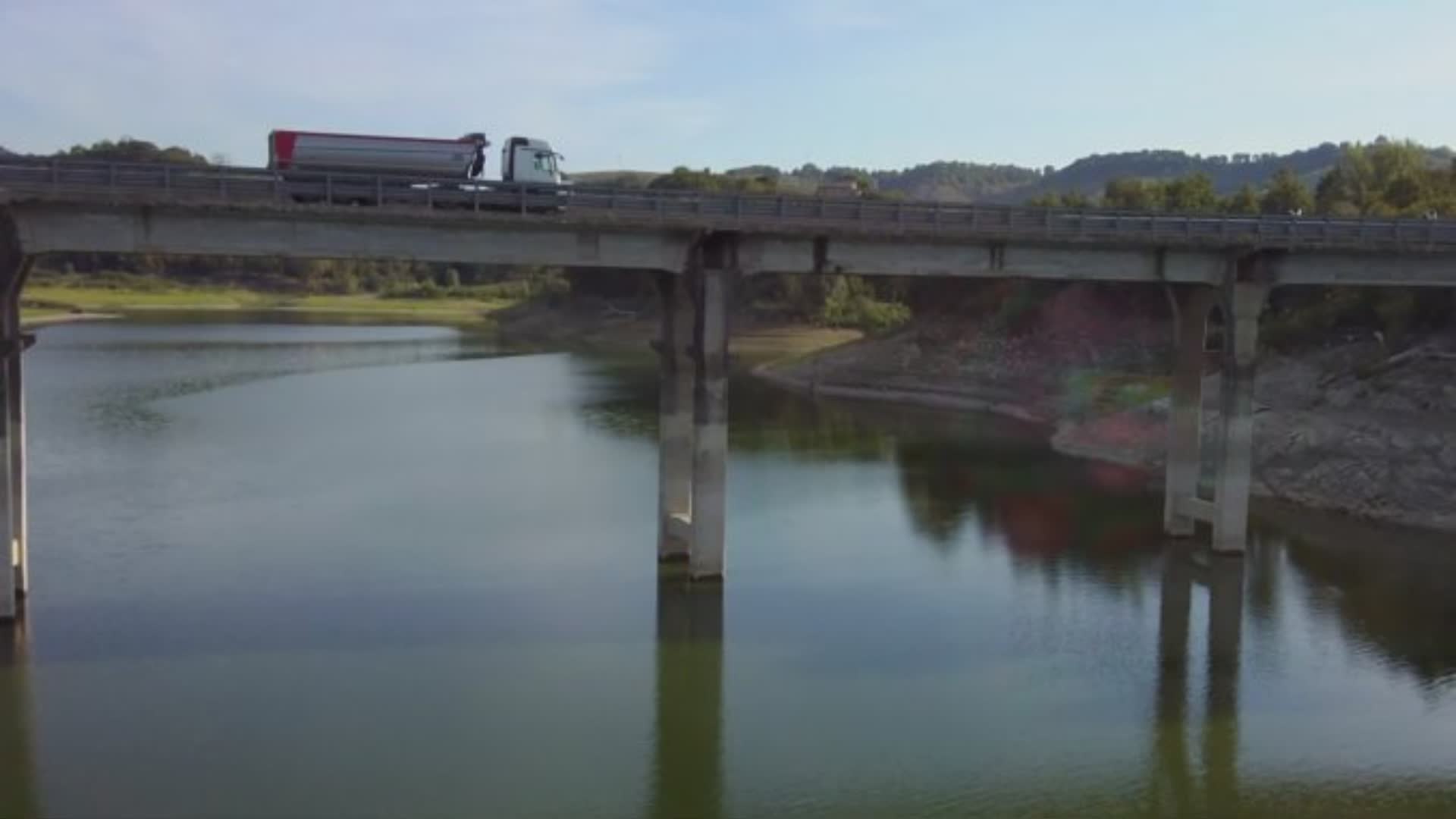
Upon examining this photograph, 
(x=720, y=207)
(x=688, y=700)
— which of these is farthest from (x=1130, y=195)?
(x=688, y=700)

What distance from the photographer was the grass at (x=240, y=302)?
157 metres

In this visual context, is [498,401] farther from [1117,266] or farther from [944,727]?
[944,727]

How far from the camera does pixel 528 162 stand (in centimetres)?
3794

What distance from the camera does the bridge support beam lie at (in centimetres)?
3048

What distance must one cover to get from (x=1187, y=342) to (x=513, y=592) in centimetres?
2456

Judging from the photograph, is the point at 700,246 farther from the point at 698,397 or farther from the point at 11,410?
the point at 11,410

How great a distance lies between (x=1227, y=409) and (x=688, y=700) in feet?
71.2

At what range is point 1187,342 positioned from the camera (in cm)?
4438

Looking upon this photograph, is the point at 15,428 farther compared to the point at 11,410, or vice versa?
the point at 15,428

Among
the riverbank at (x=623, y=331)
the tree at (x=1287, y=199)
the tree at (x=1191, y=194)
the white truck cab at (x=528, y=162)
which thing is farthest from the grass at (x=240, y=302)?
the white truck cab at (x=528, y=162)

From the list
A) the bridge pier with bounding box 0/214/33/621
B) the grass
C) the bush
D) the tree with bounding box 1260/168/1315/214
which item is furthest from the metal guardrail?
the grass

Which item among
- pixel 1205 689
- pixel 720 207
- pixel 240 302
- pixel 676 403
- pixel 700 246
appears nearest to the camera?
pixel 1205 689

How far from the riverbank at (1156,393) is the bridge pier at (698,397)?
26.0 meters

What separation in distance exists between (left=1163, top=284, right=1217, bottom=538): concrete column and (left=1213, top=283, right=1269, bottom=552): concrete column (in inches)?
103
